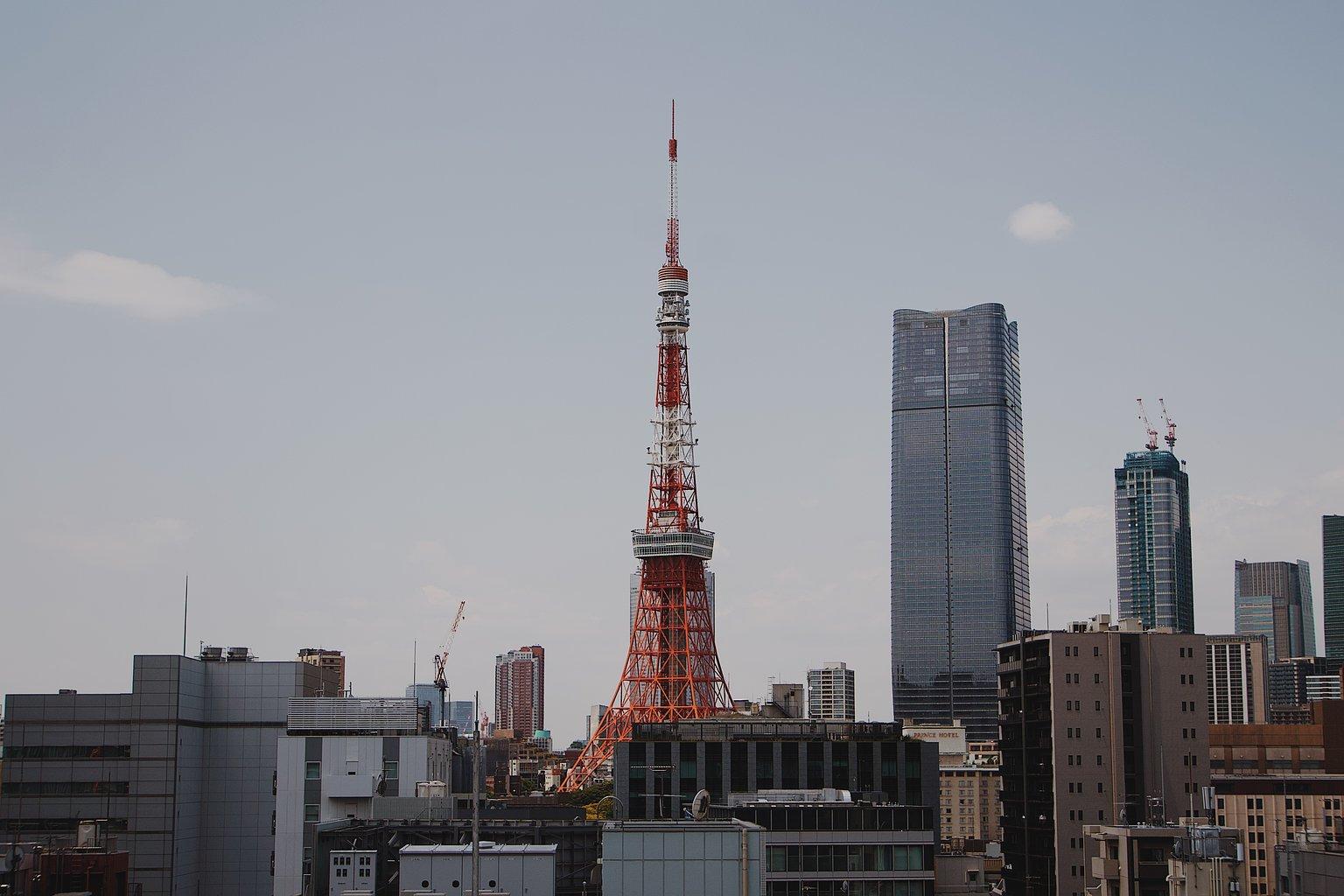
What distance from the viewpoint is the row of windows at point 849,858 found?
3450 inches

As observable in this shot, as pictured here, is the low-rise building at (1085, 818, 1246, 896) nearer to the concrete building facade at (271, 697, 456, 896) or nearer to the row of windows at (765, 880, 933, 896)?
the row of windows at (765, 880, 933, 896)

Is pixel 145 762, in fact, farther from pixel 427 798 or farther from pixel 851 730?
pixel 851 730

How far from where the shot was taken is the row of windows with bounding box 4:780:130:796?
12850 centimetres

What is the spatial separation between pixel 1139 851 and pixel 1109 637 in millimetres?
29453

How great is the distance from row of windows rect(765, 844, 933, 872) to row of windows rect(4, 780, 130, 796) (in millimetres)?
65069

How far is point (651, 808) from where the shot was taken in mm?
116750

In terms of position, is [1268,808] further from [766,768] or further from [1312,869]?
[1312,869]

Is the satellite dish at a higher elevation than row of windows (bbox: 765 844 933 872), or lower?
higher

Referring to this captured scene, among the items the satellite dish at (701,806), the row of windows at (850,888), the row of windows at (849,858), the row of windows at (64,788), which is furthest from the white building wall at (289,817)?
the satellite dish at (701,806)

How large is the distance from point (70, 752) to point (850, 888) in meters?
71.1

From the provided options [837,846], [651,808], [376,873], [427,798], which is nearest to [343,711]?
[427,798]

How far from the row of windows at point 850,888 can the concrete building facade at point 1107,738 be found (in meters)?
46.0

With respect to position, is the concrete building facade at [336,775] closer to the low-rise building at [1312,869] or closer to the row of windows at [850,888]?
the row of windows at [850,888]

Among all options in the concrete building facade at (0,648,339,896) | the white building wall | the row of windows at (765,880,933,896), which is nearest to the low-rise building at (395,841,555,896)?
the row of windows at (765,880,933,896)
